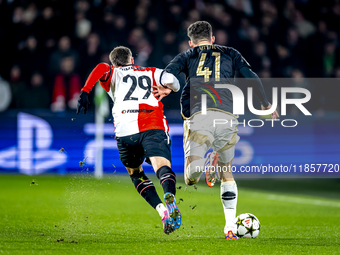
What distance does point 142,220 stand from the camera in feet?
19.0

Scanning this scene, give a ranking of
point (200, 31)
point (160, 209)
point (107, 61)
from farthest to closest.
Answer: point (107, 61)
point (200, 31)
point (160, 209)

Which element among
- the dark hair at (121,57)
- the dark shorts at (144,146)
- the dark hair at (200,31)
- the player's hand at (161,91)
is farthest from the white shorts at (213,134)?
the dark hair at (121,57)

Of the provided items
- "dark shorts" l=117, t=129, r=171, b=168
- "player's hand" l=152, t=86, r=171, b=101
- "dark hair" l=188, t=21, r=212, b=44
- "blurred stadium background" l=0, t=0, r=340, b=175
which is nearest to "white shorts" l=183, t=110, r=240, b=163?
"dark shorts" l=117, t=129, r=171, b=168

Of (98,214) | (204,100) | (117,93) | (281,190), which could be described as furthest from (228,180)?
(281,190)

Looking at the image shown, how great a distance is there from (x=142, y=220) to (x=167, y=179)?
4.91 ft

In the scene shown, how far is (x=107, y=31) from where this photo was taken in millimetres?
10727

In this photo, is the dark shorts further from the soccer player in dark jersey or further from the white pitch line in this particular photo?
the white pitch line

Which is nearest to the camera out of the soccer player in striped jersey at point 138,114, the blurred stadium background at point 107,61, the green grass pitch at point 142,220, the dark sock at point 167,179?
the green grass pitch at point 142,220

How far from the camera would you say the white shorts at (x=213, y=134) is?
4.61 meters

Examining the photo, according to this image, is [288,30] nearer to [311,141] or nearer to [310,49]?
[310,49]

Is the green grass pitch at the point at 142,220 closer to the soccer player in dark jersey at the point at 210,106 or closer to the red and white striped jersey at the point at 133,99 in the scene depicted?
the soccer player in dark jersey at the point at 210,106

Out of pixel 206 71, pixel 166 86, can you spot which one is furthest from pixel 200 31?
pixel 166 86

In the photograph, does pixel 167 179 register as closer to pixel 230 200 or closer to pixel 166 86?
pixel 230 200

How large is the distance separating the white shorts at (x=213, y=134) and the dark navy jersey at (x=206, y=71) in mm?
78
